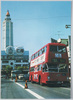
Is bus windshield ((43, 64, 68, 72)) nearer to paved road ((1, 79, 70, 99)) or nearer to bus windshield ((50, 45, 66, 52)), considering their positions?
bus windshield ((50, 45, 66, 52))

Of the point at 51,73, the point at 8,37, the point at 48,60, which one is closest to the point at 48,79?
the point at 51,73

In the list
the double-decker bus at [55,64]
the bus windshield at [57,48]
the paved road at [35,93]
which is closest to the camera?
the paved road at [35,93]

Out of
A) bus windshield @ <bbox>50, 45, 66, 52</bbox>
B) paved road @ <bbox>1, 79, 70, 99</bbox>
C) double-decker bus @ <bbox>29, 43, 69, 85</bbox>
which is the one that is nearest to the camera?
paved road @ <bbox>1, 79, 70, 99</bbox>

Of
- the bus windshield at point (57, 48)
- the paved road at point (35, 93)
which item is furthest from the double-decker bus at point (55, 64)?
the paved road at point (35, 93)

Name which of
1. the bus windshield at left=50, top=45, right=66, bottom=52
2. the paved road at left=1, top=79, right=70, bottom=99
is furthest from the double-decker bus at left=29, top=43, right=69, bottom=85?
the paved road at left=1, top=79, right=70, bottom=99

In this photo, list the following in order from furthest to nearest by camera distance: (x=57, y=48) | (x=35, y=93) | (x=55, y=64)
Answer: (x=57, y=48), (x=55, y=64), (x=35, y=93)

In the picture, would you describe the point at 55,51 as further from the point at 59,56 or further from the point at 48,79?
the point at 48,79

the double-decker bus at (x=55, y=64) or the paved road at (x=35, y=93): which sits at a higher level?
the double-decker bus at (x=55, y=64)

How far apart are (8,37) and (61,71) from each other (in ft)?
319

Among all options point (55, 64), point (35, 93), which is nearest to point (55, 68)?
point (55, 64)

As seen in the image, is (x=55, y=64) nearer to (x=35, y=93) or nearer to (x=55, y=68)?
(x=55, y=68)

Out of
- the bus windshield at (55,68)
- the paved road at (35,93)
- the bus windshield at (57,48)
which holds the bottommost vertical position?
the paved road at (35,93)

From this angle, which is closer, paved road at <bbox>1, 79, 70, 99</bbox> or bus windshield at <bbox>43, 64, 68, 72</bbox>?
paved road at <bbox>1, 79, 70, 99</bbox>

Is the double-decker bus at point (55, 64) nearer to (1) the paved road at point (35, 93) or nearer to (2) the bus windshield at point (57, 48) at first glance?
(2) the bus windshield at point (57, 48)
